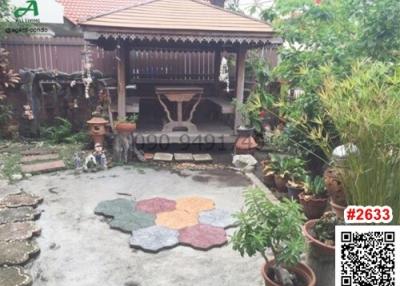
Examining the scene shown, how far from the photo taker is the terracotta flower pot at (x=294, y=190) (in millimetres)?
4387

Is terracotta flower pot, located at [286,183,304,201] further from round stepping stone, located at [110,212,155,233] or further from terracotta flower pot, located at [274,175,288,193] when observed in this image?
round stepping stone, located at [110,212,155,233]

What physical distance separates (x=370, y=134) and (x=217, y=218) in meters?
2.16

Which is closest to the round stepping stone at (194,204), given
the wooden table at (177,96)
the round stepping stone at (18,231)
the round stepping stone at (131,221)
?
the round stepping stone at (131,221)

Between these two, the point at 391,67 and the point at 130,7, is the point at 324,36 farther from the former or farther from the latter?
the point at 130,7

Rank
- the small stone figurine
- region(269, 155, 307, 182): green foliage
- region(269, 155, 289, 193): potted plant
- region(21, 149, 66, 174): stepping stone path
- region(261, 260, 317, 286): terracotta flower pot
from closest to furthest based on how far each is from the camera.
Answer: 1. region(261, 260, 317, 286): terracotta flower pot
2. region(269, 155, 307, 182): green foliage
3. region(269, 155, 289, 193): potted plant
4. region(21, 149, 66, 174): stepping stone path
5. the small stone figurine

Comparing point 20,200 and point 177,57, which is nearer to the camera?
point 20,200

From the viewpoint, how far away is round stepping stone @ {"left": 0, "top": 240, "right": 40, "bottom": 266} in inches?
118

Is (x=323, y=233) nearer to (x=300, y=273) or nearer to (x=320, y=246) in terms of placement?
(x=320, y=246)

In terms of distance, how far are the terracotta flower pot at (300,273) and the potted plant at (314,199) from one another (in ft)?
5.38

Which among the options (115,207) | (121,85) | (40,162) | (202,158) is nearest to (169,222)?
(115,207)

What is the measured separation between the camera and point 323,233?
2.71m

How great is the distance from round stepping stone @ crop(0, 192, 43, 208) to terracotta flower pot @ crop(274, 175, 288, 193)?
117 inches

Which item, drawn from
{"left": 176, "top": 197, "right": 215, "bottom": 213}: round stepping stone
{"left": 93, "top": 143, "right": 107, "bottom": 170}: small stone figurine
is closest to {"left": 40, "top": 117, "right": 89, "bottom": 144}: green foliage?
{"left": 93, "top": 143, "right": 107, "bottom": 170}: small stone figurine

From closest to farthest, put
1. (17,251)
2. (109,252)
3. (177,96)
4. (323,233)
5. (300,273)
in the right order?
(300,273) < (323,233) < (17,251) < (109,252) < (177,96)
